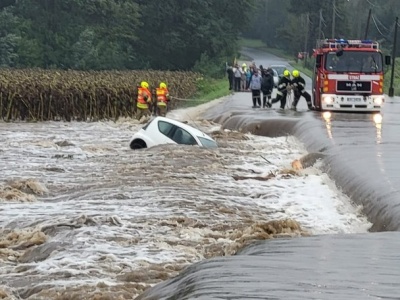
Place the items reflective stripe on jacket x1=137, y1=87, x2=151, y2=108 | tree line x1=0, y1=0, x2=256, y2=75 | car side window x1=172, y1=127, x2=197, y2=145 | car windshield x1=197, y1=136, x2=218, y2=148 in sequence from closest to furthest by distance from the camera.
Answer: car side window x1=172, y1=127, x2=197, y2=145
car windshield x1=197, y1=136, x2=218, y2=148
reflective stripe on jacket x1=137, y1=87, x2=151, y2=108
tree line x1=0, y1=0, x2=256, y2=75

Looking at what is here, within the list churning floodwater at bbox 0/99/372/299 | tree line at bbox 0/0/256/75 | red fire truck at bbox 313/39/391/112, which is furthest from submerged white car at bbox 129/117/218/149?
tree line at bbox 0/0/256/75

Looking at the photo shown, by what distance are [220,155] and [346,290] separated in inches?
541

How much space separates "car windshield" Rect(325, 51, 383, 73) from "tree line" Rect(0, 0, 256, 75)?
44152 millimetres

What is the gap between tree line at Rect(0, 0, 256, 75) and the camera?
241 feet

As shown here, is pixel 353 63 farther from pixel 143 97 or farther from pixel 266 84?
pixel 143 97

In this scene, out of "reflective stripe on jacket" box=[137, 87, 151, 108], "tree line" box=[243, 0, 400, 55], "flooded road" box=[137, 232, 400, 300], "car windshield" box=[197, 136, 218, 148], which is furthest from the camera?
"tree line" box=[243, 0, 400, 55]

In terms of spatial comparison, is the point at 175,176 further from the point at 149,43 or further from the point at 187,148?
the point at 149,43

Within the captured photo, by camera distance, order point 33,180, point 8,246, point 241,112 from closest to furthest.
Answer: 1. point 8,246
2. point 33,180
3. point 241,112

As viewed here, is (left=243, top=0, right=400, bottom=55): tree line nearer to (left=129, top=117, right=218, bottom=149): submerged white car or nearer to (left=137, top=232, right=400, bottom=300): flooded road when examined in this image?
(left=129, top=117, right=218, bottom=149): submerged white car

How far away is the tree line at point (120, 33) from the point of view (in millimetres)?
73500

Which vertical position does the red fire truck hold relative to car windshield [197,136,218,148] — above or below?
above

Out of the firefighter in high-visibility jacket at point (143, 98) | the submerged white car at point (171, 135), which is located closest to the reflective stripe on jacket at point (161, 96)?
the firefighter in high-visibility jacket at point (143, 98)

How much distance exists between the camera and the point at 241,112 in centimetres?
3384

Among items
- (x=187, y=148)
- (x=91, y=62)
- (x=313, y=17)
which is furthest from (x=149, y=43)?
(x=187, y=148)
